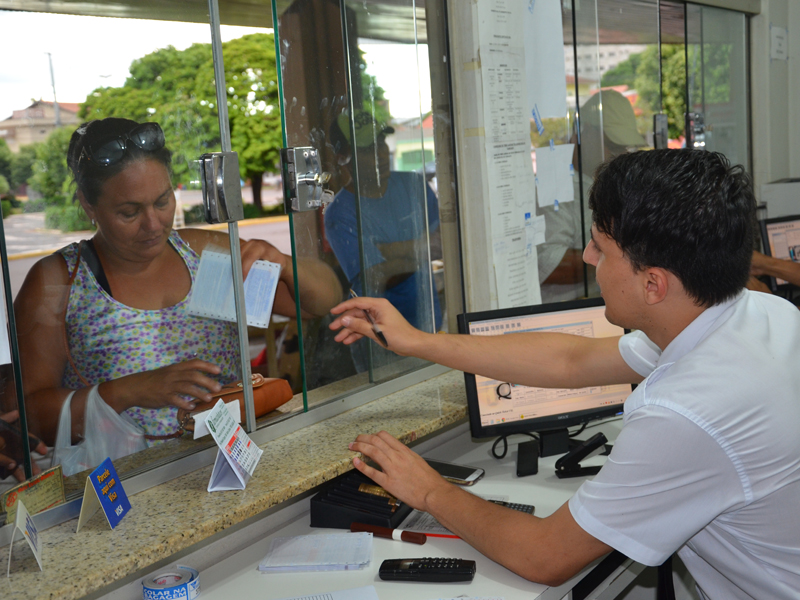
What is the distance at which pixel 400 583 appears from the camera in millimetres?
1312

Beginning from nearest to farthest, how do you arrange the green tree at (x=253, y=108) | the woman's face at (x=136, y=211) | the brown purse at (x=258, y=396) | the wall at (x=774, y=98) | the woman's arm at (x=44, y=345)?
the woman's arm at (x=44, y=345)
the woman's face at (x=136, y=211)
the brown purse at (x=258, y=396)
the wall at (x=774, y=98)
the green tree at (x=253, y=108)

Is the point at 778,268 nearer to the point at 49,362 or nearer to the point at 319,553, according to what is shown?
the point at 319,553

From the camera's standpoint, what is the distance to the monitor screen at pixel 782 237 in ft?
11.3

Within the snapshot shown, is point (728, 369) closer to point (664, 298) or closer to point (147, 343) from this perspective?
point (664, 298)

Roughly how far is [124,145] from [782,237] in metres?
3.28

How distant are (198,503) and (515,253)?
1.30 meters

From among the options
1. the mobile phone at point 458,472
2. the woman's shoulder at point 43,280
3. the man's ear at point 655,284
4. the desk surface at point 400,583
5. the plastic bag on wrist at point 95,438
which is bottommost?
the desk surface at point 400,583

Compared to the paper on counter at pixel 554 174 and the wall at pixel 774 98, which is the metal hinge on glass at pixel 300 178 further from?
the wall at pixel 774 98

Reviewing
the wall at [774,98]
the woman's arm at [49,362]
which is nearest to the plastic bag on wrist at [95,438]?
the woman's arm at [49,362]

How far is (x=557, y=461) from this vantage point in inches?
70.1

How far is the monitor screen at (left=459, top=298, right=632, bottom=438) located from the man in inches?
20.1

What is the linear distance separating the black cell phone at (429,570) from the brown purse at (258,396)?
0.49m

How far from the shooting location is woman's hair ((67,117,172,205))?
131cm

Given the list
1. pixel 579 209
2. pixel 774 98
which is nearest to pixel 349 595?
pixel 579 209
